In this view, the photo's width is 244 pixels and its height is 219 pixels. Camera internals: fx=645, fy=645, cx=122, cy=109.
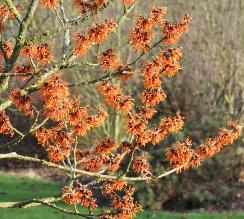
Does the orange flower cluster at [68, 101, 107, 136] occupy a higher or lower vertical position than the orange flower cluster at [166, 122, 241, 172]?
higher

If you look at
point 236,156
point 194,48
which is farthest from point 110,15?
point 236,156

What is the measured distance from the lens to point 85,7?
18.5 feet

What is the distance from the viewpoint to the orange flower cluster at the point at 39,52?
5598 millimetres

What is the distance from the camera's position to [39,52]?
223 inches

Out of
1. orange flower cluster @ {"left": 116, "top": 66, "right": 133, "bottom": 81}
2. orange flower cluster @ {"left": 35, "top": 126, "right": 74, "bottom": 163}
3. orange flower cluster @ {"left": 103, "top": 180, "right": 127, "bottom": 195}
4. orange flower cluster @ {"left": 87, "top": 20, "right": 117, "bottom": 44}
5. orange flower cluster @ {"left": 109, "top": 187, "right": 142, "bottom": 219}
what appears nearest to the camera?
orange flower cluster @ {"left": 87, "top": 20, "right": 117, "bottom": 44}

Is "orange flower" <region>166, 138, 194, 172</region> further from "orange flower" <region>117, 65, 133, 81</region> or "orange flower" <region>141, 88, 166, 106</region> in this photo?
"orange flower" <region>117, 65, 133, 81</region>

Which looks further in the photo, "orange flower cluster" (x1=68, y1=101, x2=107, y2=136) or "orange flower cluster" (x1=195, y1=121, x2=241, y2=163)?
"orange flower cluster" (x1=195, y1=121, x2=241, y2=163)

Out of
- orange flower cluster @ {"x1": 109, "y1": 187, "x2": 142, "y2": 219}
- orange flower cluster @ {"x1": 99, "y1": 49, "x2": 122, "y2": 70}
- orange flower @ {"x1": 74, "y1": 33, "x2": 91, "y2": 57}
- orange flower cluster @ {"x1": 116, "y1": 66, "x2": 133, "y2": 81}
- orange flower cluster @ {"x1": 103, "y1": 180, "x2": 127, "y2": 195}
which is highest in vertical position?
orange flower @ {"x1": 74, "y1": 33, "x2": 91, "y2": 57}

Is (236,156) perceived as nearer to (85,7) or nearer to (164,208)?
(164,208)

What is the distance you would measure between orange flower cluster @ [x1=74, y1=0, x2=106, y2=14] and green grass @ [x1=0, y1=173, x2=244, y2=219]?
39.4 ft

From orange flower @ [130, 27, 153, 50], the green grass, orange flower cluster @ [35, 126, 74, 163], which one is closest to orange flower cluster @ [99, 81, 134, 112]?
orange flower @ [130, 27, 153, 50]

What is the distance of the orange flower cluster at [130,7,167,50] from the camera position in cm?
527

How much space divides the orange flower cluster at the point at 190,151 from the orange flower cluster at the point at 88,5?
4.56ft

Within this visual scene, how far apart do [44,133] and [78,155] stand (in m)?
0.73
